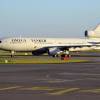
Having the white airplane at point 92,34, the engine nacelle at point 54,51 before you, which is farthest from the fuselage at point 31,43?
the white airplane at point 92,34

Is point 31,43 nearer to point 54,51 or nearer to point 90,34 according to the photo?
point 54,51

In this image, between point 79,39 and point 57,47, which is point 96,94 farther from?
point 79,39

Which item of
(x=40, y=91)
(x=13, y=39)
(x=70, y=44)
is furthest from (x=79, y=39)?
(x=40, y=91)

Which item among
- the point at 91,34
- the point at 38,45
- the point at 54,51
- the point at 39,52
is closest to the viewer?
the point at 54,51

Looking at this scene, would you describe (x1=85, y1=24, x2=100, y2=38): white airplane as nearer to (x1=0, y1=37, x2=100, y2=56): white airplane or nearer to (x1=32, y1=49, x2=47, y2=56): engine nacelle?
(x1=0, y1=37, x2=100, y2=56): white airplane

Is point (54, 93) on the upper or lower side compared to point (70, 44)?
upper

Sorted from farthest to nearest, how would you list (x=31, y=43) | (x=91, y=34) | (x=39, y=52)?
(x=91, y=34) → (x=39, y=52) → (x=31, y=43)

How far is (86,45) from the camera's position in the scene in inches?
3287

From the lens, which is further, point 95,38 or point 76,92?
point 95,38

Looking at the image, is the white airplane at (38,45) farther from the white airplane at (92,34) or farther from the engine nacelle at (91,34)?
the white airplane at (92,34)

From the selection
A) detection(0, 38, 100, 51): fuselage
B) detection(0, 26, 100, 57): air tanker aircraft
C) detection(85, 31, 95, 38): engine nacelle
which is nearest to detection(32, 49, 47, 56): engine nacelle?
detection(0, 26, 100, 57): air tanker aircraft

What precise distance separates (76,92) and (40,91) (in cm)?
145

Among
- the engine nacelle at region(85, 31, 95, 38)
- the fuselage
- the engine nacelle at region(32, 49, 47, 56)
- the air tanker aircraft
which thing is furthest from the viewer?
the engine nacelle at region(85, 31, 95, 38)

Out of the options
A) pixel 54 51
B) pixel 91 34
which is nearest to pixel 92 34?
pixel 91 34
